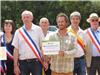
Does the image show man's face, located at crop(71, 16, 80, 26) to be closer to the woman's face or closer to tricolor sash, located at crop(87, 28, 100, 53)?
tricolor sash, located at crop(87, 28, 100, 53)

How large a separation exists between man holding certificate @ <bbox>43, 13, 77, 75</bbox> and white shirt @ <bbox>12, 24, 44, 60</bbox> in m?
0.51

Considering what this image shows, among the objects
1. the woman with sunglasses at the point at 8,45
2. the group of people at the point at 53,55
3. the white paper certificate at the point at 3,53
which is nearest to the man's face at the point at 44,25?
the group of people at the point at 53,55

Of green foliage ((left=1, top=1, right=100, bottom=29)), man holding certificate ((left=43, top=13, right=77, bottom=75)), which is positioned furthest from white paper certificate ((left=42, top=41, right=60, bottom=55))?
green foliage ((left=1, top=1, right=100, bottom=29))

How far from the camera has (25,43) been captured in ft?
24.5

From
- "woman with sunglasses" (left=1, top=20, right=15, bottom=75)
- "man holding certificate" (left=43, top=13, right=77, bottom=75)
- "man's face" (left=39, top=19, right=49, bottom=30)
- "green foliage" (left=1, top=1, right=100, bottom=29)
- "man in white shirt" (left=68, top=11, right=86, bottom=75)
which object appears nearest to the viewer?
"man holding certificate" (left=43, top=13, right=77, bottom=75)

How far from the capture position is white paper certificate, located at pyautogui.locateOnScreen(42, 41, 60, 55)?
276 inches

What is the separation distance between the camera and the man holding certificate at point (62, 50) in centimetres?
695

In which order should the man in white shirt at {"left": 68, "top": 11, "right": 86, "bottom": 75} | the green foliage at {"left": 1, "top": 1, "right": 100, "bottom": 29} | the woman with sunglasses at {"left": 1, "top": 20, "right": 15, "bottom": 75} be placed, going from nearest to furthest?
1. the man in white shirt at {"left": 68, "top": 11, "right": 86, "bottom": 75}
2. the woman with sunglasses at {"left": 1, "top": 20, "right": 15, "bottom": 75}
3. the green foliage at {"left": 1, "top": 1, "right": 100, "bottom": 29}

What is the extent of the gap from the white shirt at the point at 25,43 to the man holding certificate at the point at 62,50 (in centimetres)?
51

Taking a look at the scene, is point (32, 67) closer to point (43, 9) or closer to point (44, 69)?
point (44, 69)

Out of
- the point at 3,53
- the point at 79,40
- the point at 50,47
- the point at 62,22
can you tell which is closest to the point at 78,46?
the point at 79,40

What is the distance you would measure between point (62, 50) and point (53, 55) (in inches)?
7.9

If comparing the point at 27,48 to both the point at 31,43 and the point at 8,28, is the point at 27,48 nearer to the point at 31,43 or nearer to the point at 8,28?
the point at 31,43

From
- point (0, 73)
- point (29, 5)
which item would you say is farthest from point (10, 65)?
point (29, 5)
